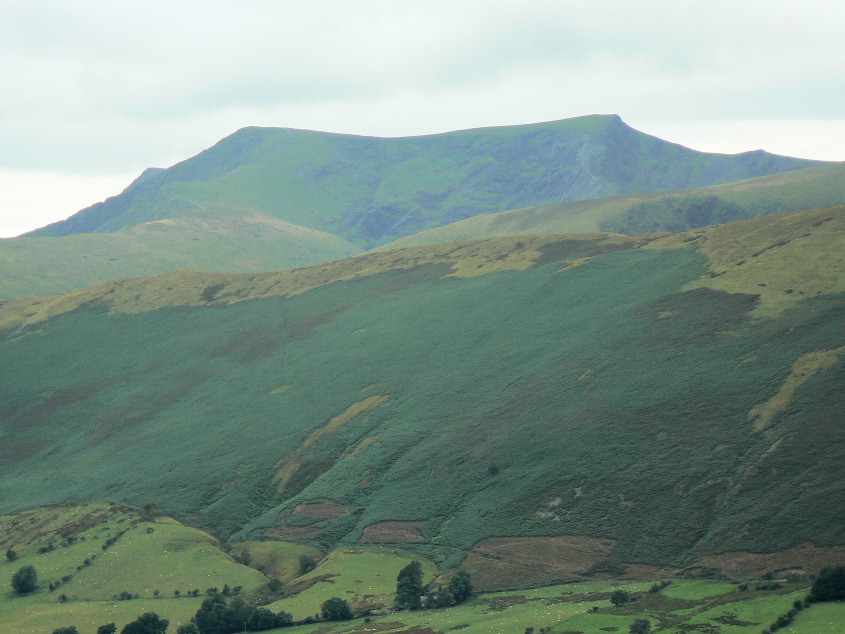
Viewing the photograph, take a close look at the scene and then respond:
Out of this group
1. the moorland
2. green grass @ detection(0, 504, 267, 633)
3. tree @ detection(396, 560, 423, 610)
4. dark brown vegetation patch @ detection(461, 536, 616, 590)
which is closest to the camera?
the moorland

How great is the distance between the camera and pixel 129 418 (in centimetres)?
14725

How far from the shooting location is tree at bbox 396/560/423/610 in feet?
245

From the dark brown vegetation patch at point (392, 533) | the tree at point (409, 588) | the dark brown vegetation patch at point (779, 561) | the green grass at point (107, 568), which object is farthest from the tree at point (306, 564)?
the dark brown vegetation patch at point (779, 561)

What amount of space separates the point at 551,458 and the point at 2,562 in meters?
65.7

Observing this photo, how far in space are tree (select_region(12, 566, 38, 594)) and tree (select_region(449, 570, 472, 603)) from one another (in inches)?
1756

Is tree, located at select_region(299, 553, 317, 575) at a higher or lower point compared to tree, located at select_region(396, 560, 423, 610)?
lower

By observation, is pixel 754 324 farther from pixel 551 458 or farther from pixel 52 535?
pixel 52 535

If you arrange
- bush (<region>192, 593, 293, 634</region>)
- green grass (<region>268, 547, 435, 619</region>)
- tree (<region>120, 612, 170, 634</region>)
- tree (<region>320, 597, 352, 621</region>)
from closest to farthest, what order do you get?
tree (<region>120, 612, 170, 634</region>)
bush (<region>192, 593, 293, 634</region>)
tree (<region>320, 597, 352, 621</region>)
green grass (<region>268, 547, 435, 619</region>)

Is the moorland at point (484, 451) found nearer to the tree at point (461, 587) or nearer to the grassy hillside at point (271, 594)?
the grassy hillside at point (271, 594)

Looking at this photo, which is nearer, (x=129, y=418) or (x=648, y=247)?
(x=129, y=418)

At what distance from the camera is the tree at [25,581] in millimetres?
86500

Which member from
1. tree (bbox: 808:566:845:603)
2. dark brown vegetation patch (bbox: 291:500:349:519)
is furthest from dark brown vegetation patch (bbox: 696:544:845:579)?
dark brown vegetation patch (bbox: 291:500:349:519)

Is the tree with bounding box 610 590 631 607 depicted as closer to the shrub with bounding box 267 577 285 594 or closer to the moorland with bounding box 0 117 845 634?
the moorland with bounding box 0 117 845 634

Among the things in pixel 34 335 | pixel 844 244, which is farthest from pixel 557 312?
pixel 34 335
